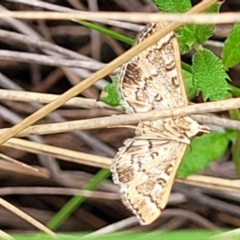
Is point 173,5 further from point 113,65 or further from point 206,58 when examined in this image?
point 113,65

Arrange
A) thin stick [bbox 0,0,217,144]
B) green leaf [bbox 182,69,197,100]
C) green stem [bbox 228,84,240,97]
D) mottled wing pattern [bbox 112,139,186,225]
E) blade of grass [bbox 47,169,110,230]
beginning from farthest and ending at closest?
1. blade of grass [bbox 47,169,110,230]
2. green leaf [bbox 182,69,197,100]
3. green stem [bbox 228,84,240,97]
4. mottled wing pattern [bbox 112,139,186,225]
5. thin stick [bbox 0,0,217,144]

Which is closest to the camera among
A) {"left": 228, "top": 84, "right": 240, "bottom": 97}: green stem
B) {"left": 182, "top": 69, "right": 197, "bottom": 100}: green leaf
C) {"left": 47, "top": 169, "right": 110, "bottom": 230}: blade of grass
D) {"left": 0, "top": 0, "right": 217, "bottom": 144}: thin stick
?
{"left": 0, "top": 0, "right": 217, "bottom": 144}: thin stick

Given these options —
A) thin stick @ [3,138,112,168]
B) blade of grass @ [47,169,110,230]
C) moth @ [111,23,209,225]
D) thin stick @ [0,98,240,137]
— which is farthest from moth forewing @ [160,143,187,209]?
blade of grass @ [47,169,110,230]

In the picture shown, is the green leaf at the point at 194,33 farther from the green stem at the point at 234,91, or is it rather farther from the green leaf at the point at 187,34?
the green stem at the point at 234,91

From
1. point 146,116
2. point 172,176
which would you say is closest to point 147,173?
point 172,176

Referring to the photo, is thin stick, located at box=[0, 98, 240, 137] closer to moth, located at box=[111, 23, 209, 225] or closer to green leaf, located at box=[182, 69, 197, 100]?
moth, located at box=[111, 23, 209, 225]
